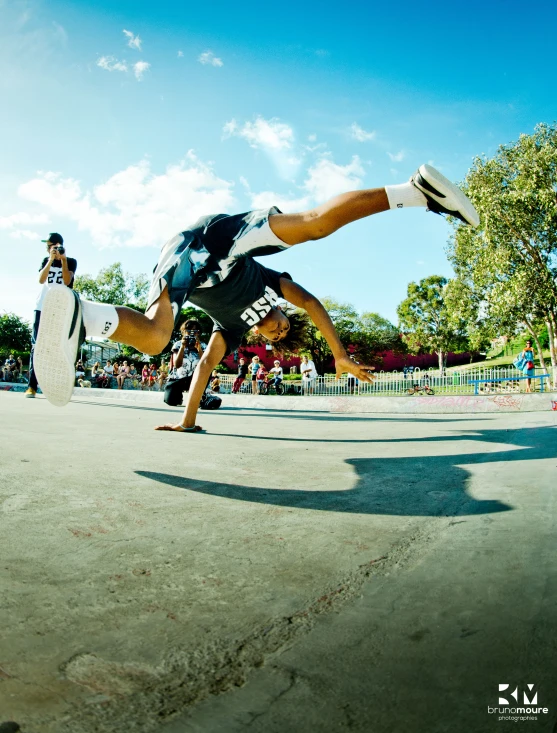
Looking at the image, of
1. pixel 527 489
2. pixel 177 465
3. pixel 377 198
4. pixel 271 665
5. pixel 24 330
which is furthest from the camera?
pixel 24 330

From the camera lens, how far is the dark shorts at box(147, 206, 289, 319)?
307 centimetres

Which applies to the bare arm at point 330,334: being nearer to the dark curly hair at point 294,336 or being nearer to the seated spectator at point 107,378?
the dark curly hair at point 294,336

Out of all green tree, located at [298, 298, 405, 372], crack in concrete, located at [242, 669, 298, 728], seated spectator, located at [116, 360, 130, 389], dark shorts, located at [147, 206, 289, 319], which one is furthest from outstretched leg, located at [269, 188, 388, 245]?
green tree, located at [298, 298, 405, 372]

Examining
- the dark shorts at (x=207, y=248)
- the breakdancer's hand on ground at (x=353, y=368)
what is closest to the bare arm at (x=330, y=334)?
the breakdancer's hand on ground at (x=353, y=368)

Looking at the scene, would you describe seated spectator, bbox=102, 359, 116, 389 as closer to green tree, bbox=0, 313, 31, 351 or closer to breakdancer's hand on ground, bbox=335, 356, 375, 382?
breakdancer's hand on ground, bbox=335, 356, 375, 382

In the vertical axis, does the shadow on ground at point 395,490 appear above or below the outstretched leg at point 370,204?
below

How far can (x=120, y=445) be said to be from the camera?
2.98 metres

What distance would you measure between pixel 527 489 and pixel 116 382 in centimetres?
2075

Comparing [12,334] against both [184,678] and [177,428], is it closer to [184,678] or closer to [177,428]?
[177,428]

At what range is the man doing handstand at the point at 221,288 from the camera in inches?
93.9

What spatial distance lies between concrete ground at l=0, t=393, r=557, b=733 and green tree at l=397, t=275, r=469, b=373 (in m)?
47.7

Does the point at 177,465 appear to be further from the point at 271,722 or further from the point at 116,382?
the point at 116,382

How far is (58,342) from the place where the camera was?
2377 millimetres

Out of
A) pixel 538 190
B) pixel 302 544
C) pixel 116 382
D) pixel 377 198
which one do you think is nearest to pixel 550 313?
pixel 538 190
